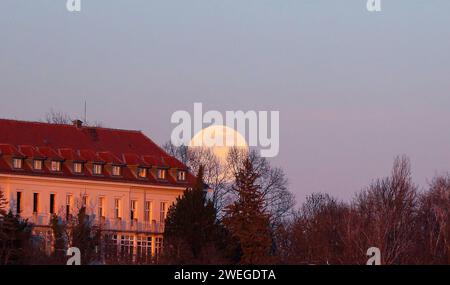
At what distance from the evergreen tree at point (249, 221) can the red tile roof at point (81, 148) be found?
53.7ft

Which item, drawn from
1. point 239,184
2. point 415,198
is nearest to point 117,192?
point 239,184

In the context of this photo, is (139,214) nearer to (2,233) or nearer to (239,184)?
(239,184)

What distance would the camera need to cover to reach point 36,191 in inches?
4707

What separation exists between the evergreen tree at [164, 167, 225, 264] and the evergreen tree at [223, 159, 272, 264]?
1326mm

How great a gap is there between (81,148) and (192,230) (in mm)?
21237

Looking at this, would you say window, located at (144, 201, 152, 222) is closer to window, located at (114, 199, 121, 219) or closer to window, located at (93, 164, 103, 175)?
window, located at (114, 199, 121, 219)

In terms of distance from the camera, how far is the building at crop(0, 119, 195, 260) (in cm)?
11900

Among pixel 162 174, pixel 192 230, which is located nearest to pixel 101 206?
pixel 162 174

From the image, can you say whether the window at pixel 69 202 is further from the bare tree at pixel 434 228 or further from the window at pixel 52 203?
the bare tree at pixel 434 228

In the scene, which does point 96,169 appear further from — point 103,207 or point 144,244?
point 144,244

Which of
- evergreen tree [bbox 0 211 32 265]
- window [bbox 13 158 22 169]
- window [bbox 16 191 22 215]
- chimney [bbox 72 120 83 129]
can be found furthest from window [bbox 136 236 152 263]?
evergreen tree [bbox 0 211 32 265]
